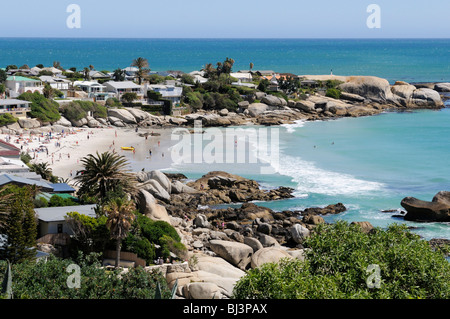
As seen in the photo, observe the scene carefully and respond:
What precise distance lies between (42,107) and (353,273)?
212 ft

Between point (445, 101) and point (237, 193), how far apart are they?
8733cm

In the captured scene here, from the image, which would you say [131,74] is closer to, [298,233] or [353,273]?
[298,233]

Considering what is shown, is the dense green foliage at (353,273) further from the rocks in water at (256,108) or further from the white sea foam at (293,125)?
the rocks in water at (256,108)

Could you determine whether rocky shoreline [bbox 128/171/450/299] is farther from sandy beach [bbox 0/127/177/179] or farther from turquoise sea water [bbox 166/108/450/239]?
sandy beach [bbox 0/127/177/179]

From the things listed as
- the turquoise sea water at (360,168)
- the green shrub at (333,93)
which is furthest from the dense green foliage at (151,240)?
the green shrub at (333,93)

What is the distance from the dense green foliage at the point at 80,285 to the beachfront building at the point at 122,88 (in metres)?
72.4

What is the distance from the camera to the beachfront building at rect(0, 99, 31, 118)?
250 ft

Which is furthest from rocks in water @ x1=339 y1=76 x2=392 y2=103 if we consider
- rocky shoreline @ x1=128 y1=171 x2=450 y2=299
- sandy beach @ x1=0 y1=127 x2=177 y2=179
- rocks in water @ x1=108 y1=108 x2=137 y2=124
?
rocky shoreline @ x1=128 y1=171 x2=450 y2=299

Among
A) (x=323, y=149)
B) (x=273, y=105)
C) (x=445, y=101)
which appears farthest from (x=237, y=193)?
(x=445, y=101)

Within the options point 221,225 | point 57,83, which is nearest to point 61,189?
point 221,225

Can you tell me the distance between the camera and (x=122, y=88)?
96.9m

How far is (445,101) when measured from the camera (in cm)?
12431

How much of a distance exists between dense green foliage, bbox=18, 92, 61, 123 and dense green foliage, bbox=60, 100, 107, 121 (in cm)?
142
